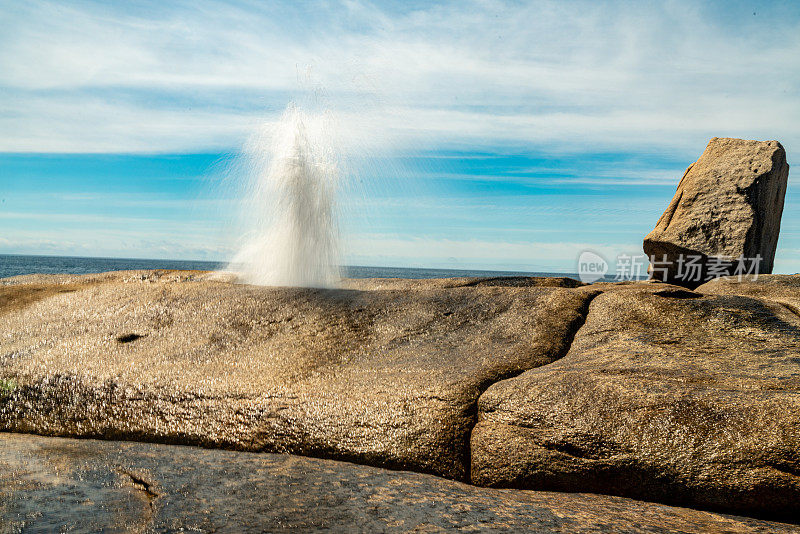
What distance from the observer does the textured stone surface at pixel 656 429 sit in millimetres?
2441

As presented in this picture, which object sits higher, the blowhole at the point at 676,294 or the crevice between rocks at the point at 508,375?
Answer: the blowhole at the point at 676,294

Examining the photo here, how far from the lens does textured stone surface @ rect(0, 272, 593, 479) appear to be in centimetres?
296

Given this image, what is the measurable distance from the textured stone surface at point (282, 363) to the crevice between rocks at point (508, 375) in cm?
1

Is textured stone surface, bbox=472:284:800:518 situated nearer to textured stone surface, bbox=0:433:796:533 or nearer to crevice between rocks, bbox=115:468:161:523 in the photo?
textured stone surface, bbox=0:433:796:533

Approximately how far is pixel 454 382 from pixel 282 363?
1.09 metres

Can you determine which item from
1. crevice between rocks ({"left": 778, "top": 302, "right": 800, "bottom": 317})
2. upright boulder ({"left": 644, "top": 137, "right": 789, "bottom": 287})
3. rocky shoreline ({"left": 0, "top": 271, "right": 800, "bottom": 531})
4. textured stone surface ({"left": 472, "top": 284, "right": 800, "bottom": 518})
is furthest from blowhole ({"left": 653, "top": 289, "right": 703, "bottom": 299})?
upright boulder ({"left": 644, "top": 137, "right": 789, "bottom": 287})

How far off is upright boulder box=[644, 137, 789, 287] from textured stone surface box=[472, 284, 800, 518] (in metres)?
4.14

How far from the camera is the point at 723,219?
714cm

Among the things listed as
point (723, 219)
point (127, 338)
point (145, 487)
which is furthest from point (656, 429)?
point (723, 219)

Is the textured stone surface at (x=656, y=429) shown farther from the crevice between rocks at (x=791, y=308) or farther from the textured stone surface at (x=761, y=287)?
the textured stone surface at (x=761, y=287)

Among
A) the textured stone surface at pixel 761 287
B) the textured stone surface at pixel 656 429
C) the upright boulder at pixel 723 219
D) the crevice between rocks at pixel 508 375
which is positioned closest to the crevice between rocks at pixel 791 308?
the textured stone surface at pixel 761 287

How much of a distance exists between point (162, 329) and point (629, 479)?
3.07 m

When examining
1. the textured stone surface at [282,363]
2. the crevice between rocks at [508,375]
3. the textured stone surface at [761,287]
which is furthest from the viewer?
the textured stone surface at [761,287]

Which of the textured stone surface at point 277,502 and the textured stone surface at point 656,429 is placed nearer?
the textured stone surface at point 277,502
